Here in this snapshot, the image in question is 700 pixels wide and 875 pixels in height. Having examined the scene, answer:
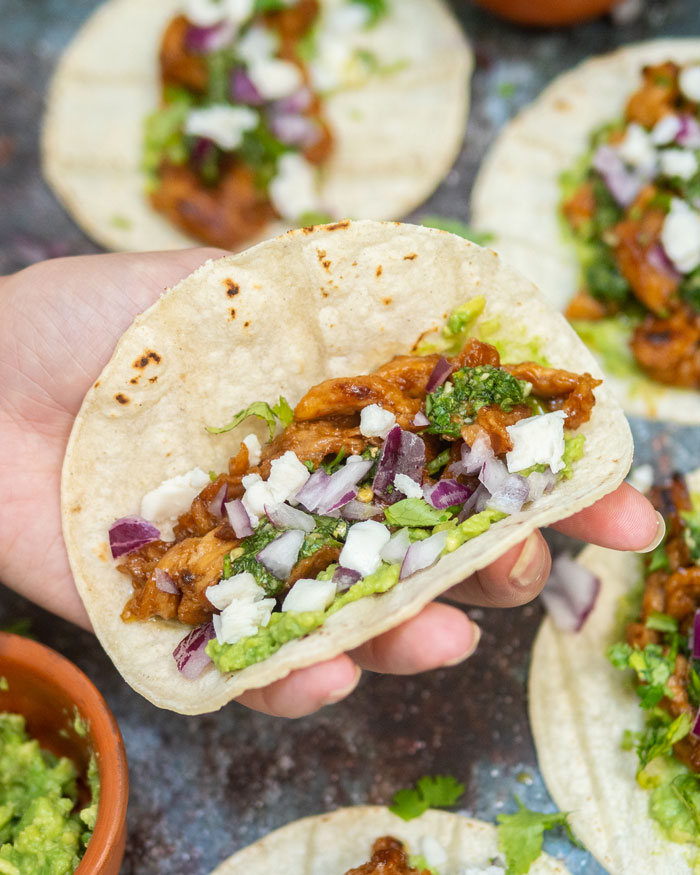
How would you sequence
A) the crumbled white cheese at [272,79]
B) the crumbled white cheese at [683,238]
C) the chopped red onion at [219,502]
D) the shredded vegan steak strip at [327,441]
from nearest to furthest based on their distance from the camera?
the shredded vegan steak strip at [327,441] → the chopped red onion at [219,502] → the crumbled white cheese at [683,238] → the crumbled white cheese at [272,79]


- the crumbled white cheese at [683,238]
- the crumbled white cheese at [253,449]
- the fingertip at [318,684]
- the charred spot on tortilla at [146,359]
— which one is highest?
the charred spot on tortilla at [146,359]

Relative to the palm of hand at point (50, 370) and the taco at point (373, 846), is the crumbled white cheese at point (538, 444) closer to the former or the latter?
the palm of hand at point (50, 370)

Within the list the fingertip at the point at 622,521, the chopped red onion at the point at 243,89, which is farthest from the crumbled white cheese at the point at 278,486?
the chopped red onion at the point at 243,89

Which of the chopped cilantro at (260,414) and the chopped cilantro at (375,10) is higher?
the chopped cilantro at (375,10)

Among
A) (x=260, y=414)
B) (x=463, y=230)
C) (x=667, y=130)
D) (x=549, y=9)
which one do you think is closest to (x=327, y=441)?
(x=260, y=414)

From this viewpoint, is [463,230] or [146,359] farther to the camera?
[463,230]

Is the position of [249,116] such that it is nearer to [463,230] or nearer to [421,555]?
[463,230]
